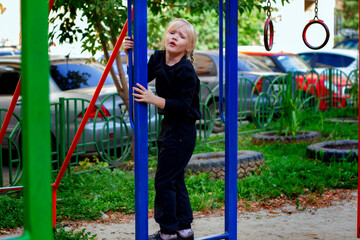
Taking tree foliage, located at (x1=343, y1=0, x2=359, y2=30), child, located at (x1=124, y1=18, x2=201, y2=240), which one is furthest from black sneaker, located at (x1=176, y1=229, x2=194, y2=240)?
tree foliage, located at (x1=343, y1=0, x2=359, y2=30)

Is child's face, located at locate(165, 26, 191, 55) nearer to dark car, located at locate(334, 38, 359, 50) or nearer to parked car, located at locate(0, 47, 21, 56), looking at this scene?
parked car, located at locate(0, 47, 21, 56)

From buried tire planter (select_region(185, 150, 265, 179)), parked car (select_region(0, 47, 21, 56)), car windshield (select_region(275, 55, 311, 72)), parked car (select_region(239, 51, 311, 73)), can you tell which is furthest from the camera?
parked car (select_region(0, 47, 21, 56))

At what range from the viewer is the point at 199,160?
593 cm

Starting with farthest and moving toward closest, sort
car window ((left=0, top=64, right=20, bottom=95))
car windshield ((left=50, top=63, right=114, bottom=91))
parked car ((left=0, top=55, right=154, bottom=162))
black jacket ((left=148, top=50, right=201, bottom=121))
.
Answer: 1. car windshield ((left=50, top=63, right=114, bottom=91))
2. car window ((left=0, top=64, right=20, bottom=95))
3. parked car ((left=0, top=55, right=154, bottom=162))
4. black jacket ((left=148, top=50, right=201, bottom=121))

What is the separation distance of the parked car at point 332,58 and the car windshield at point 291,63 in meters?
1.41

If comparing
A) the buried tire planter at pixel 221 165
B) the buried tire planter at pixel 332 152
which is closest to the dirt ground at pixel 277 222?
the buried tire planter at pixel 221 165

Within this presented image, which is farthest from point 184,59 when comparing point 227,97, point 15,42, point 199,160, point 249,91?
point 15,42

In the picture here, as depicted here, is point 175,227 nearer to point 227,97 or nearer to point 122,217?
point 227,97

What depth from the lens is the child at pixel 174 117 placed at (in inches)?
125

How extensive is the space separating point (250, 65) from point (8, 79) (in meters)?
4.84

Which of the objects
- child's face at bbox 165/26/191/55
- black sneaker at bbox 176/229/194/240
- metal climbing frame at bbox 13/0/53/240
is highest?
child's face at bbox 165/26/191/55

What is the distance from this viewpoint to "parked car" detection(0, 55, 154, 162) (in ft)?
21.1

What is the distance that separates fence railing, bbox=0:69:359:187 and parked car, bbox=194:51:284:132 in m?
0.02

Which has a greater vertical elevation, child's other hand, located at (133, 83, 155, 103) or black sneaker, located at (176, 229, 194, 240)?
child's other hand, located at (133, 83, 155, 103)
